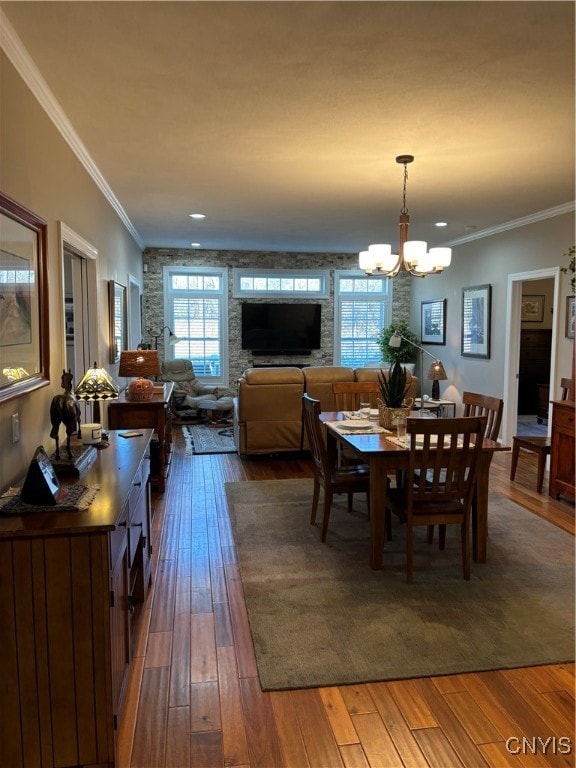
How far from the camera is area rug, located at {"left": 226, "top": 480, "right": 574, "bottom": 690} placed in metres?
2.43

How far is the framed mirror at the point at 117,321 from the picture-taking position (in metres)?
4.98

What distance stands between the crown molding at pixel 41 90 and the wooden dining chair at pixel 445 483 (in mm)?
2565

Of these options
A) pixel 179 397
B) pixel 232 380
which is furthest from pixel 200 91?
pixel 232 380

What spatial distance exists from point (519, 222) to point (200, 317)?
17.1ft

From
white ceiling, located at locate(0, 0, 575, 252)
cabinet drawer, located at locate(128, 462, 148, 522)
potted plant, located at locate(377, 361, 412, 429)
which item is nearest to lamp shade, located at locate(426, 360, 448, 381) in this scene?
white ceiling, located at locate(0, 0, 575, 252)

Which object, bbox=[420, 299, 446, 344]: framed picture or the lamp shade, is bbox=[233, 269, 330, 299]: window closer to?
bbox=[420, 299, 446, 344]: framed picture

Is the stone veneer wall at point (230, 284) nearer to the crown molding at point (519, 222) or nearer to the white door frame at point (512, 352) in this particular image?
the crown molding at point (519, 222)

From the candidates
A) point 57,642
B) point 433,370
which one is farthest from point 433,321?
point 57,642

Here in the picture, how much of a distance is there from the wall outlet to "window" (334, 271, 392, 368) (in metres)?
7.64

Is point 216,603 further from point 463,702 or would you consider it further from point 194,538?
point 463,702

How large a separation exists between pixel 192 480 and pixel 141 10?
397 centimetres

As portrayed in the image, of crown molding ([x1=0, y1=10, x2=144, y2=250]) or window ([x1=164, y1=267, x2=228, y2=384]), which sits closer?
crown molding ([x1=0, y1=10, x2=144, y2=250])

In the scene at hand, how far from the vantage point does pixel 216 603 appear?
9.63 ft

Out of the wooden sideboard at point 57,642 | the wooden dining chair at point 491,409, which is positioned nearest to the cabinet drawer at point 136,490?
the wooden sideboard at point 57,642
